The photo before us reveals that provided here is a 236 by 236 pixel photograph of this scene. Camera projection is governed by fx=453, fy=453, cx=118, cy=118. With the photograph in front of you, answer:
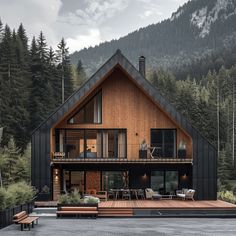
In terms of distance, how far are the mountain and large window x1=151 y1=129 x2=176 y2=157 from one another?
11977 cm

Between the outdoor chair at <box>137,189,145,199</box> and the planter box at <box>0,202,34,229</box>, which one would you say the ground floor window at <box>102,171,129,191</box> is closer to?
the outdoor chair at <box>137,189,145,199</box>

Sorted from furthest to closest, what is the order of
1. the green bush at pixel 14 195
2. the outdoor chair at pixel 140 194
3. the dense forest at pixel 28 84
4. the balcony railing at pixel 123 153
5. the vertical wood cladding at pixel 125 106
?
the dense forest at pixel 28 84, the vertical wood cladding at pixel 125 106, the balcony railing at pixel 123 153, the outdoor chair at pixel 140 194, the green bush at pixel 14 195

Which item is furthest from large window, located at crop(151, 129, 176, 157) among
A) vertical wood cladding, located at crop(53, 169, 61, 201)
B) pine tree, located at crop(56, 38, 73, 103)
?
pine tree, located at crop(56, 38, 73, 103)

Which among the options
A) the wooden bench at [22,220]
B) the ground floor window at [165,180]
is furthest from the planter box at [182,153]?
the wooden bench at [22,220]

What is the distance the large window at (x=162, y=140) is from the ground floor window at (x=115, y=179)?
2332mm

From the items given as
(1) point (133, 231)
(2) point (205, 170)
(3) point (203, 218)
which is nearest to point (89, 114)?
(2) point (205, 170)

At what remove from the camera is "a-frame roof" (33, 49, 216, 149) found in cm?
2427

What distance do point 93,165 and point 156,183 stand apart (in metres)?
3.83

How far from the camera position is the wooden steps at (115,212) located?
20519mm

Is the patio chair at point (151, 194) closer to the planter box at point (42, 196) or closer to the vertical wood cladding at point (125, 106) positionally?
the vertical wood cladding at point (125, 106)

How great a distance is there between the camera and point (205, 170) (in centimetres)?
2472

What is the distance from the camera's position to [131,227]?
16.7 m

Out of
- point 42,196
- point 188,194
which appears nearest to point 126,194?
point 188,194

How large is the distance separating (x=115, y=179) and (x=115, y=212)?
233 inches
